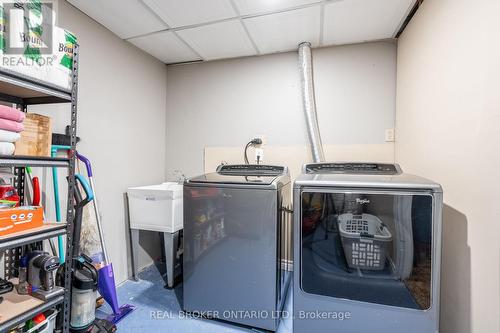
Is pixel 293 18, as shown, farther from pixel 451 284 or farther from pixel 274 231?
pixel 451 284

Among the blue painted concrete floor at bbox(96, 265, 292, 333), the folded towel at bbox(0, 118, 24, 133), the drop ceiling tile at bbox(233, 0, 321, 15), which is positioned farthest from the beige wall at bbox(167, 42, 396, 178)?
the folded towel at bbox(0, 118, 24, 133)

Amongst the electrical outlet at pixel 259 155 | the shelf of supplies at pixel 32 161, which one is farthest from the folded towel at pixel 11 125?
the electrical outlet at pixel 259 155

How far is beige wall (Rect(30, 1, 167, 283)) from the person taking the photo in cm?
188

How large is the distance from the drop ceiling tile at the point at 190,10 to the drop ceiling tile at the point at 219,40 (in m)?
0.10

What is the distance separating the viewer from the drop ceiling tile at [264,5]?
1701 mm

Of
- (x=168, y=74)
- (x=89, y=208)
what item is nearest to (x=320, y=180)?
(x=89, y=208)

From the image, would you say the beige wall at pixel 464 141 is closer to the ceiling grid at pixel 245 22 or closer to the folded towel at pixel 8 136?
the ceiling grid at pixel 245 22

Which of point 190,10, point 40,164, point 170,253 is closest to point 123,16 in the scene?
point 190,10

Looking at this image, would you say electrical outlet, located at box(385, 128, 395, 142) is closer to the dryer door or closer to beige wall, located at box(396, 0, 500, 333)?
beige wall, located at box(396, 0, 500, 333)

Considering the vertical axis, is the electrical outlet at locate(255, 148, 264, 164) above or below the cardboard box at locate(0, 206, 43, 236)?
above

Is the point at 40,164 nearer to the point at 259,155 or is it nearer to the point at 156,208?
the point at 156,208

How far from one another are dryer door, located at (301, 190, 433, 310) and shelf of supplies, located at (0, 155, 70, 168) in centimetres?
132

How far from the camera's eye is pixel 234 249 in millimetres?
1673

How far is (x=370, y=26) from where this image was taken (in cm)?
198
